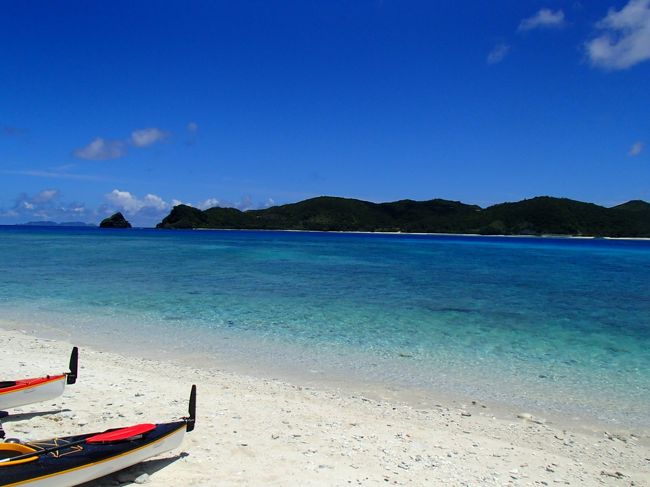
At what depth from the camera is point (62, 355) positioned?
37.8ft

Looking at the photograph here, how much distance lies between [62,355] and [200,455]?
7168mm

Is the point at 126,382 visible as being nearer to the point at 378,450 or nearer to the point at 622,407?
the point at 378,450

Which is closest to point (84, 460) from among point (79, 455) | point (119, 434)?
point (79, 455)

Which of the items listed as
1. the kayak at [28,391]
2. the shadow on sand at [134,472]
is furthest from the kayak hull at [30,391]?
the shadow on sand at [134,472]

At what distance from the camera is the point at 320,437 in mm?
7129

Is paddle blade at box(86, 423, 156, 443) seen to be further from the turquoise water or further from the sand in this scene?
the turquoise water

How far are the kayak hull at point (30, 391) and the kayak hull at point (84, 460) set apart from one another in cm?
225

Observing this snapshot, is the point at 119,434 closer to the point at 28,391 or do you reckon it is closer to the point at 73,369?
the point at 28,391

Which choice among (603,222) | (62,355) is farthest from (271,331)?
(603,222)

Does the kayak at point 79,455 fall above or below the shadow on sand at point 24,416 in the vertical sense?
above

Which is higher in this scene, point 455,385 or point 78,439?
point 78,439

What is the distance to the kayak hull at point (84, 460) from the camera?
181 inches

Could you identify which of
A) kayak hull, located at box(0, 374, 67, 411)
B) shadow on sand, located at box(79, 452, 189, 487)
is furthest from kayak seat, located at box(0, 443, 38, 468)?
kayak hull, located at box(0, 374, 67, 411)

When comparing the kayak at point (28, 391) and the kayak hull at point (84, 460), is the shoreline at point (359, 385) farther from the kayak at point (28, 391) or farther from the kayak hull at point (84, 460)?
the kayak hull at point (84, 460)
